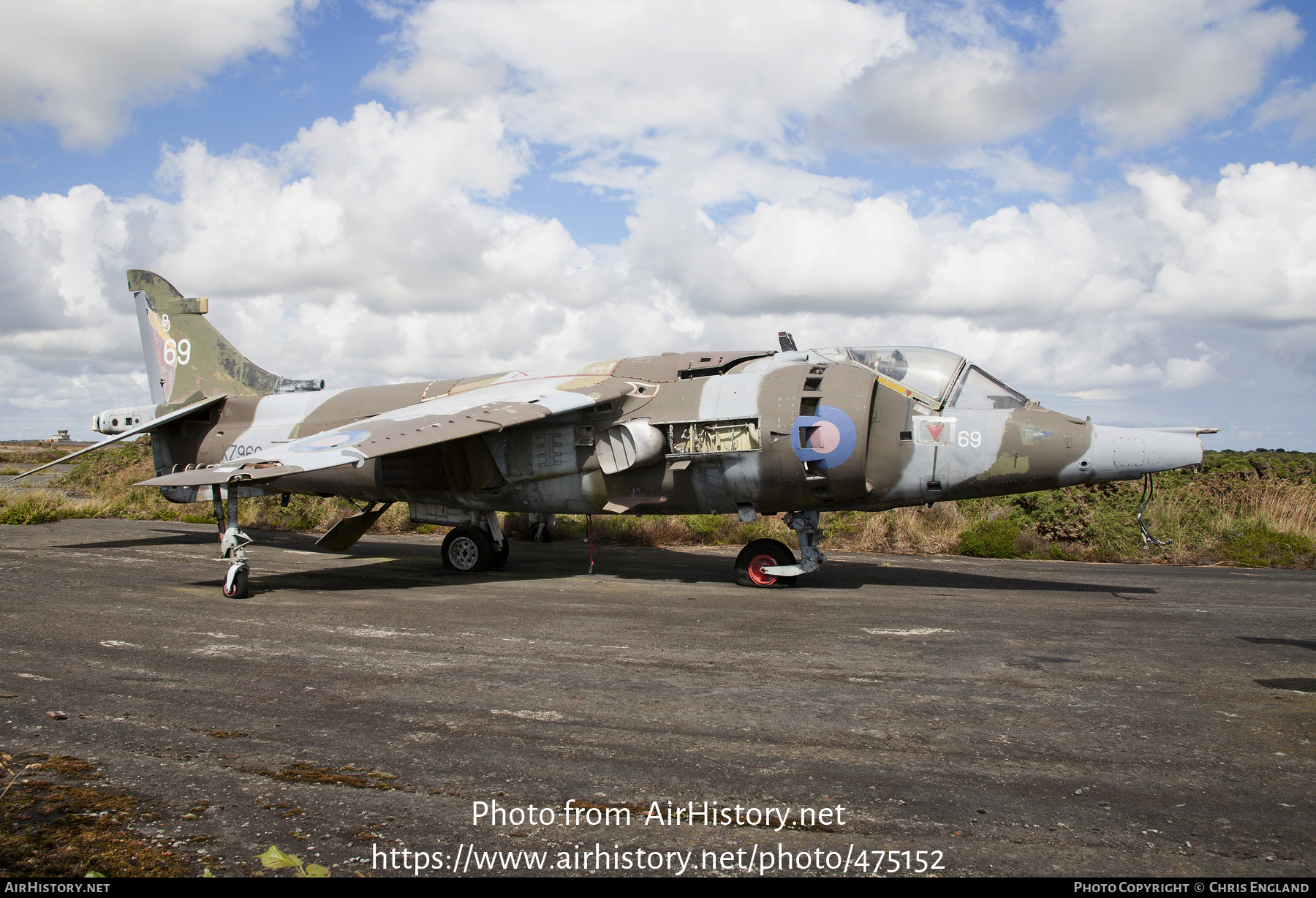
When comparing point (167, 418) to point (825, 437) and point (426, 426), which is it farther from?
point (825, 437)

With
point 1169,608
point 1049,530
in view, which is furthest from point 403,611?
point 1049,530

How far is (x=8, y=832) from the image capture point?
3.43m

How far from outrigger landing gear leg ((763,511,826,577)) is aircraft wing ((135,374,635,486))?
3.06 m

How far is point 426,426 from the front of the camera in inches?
421

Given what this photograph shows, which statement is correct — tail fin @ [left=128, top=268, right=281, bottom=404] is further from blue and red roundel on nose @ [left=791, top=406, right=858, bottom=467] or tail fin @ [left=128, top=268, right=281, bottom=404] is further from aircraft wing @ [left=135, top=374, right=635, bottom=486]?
blue and red roundel on nose @ [left=791, top=406, right=858, bottom=467]

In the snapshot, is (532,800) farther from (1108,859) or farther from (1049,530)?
(1049,530)

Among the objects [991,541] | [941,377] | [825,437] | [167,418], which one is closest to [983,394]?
[941,377]

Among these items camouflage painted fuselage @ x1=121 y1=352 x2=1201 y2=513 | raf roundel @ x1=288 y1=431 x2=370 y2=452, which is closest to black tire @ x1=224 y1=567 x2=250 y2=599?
camouflage painted fuselage @ x1=121 y1=352 x2=1201 y2=513

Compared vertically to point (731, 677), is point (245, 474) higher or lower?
higher

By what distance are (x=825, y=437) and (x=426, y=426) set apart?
213 inches

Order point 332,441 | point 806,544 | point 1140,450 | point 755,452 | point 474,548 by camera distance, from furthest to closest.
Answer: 1. point 474,548
2. point 806,544
3. point 755,452
4. point 332,441
5. point 1140,450

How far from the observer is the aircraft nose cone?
9242 mm

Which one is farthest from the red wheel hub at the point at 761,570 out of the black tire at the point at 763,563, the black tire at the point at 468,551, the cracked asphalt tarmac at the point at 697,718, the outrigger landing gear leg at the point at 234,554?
the outrigger landing gear leg at the point at 234,554
